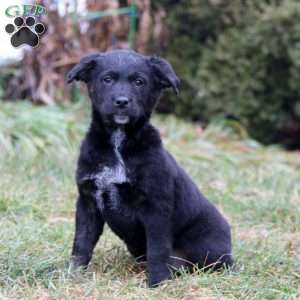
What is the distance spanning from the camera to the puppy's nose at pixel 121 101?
3577mm

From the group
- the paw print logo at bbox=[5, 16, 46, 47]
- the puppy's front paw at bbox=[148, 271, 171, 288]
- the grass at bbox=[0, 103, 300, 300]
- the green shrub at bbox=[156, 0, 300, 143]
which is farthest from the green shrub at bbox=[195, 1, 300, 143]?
the puppy's front paw at bbox=[148, 271, 171, 288]

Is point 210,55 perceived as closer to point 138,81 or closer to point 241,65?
point 241,65

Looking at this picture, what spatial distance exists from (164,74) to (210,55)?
5596 millimetres

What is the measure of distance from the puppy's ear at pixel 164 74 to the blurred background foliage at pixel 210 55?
5138 millimetres

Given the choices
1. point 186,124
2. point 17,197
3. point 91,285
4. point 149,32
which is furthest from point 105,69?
point 149,32

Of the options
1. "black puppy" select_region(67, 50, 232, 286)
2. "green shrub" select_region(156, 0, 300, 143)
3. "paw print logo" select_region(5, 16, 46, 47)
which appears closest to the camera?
"black puppy" select_region(67, 50, 232, 286)

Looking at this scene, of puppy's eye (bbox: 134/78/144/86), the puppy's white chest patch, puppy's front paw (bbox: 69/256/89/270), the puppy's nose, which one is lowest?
puppy's front paw (bbox: 69/256/89/270)

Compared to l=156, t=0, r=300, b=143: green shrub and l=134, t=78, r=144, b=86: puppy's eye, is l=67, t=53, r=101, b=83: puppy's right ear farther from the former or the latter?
l=156, t=0, r=300, b=143: green shrub

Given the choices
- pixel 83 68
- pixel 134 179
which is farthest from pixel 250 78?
pixel 134 179

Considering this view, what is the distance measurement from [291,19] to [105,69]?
549 cm

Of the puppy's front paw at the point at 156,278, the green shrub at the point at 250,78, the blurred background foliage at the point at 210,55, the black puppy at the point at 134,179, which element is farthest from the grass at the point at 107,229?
the blurred background foliage at the point at 210,55

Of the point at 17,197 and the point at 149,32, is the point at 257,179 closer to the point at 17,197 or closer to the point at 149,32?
the point at 17,197

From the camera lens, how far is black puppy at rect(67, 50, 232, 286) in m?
3.68

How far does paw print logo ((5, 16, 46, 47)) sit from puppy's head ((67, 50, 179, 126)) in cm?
98
